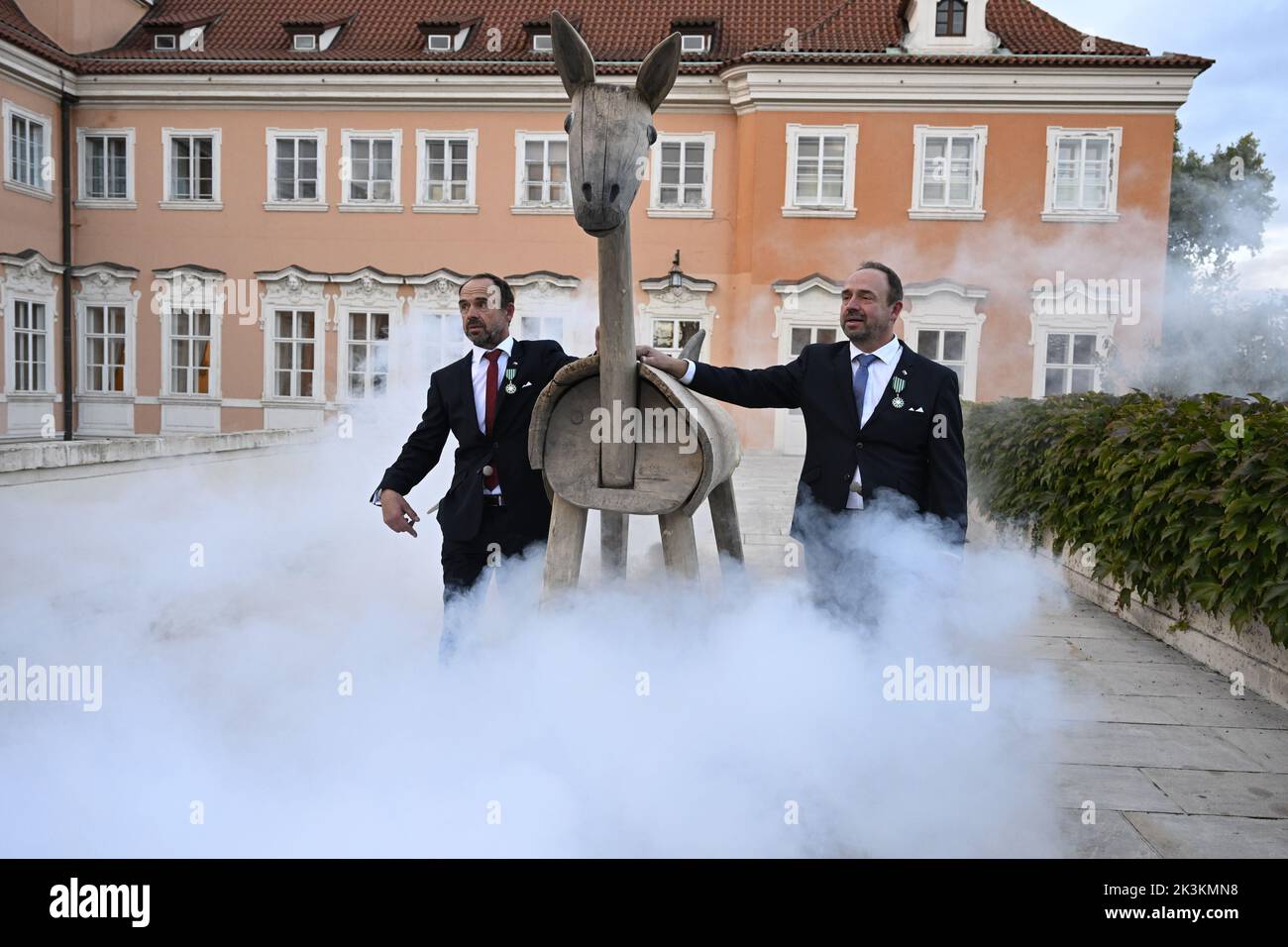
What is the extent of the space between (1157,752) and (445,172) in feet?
64.7

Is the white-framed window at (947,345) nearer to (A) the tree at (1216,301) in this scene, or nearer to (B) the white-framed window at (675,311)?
(A) the tree at (1216,301)

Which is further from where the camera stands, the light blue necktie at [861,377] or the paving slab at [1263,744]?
the paving slab at [1263,744]

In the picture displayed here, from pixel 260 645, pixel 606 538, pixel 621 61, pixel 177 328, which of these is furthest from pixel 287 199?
pixel 606 538

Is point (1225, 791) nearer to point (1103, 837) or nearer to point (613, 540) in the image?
point (1103, 837)

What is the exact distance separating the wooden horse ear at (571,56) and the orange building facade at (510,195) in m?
17.1

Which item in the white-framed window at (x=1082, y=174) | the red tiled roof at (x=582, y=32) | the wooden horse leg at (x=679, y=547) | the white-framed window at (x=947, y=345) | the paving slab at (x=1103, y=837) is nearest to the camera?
the paving slab at (x=1103, y=837)

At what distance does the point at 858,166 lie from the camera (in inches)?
788

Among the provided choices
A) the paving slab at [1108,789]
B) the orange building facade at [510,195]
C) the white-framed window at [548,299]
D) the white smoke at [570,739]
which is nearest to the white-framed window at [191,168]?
the orange building facade at [510,195]

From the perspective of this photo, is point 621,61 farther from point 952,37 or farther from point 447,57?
point 952,37

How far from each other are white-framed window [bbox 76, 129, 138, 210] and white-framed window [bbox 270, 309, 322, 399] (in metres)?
4.21

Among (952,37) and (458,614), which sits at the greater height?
(952,37)

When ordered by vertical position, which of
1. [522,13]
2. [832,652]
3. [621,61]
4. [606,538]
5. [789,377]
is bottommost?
[832,652]

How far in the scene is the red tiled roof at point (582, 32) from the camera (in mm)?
19672
